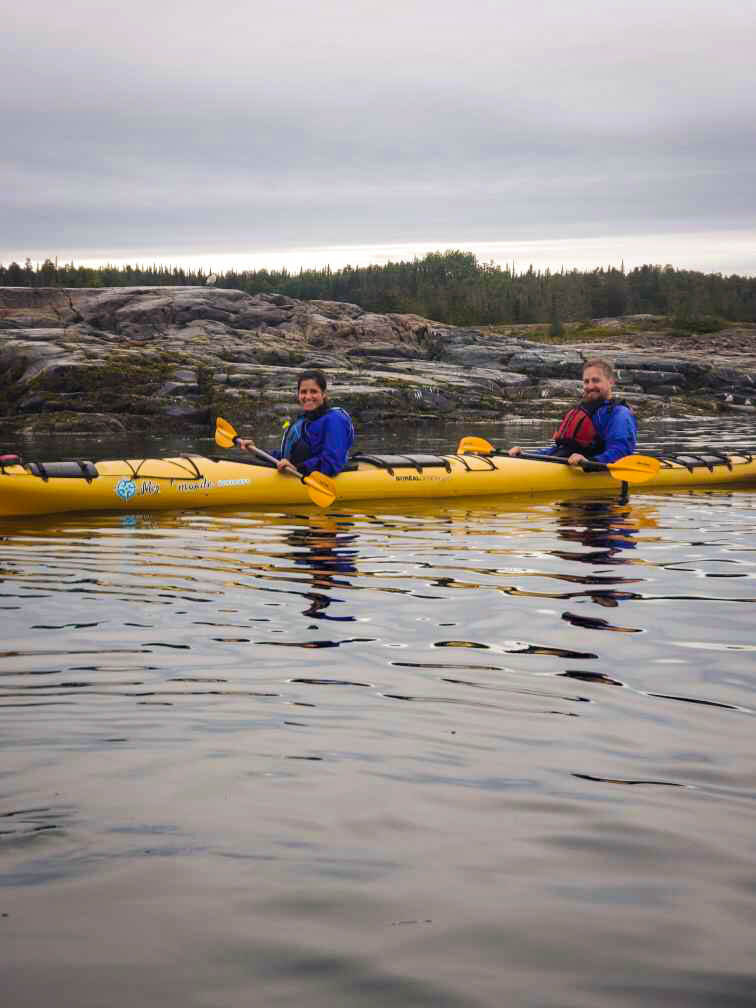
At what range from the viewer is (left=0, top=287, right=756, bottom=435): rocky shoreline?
71.3 ft

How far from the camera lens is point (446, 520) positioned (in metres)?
8.30

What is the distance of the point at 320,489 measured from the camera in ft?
27.5

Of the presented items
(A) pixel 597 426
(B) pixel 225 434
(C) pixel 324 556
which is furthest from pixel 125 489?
(A) pixel 597 426

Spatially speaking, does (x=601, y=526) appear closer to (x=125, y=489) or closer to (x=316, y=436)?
(x=316, y=436)

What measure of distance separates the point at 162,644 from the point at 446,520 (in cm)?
460

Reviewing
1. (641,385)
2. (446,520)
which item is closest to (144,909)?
(446,520)

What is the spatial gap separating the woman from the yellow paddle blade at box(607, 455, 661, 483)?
2.62 metres

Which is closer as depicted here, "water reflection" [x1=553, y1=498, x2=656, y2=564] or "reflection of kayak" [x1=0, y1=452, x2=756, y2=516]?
"water reflection" [x1=553, y1=498, x2=656, y2=564]

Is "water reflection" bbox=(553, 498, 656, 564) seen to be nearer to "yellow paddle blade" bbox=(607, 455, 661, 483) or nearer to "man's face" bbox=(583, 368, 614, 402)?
"yellow paddle blade" bbox=(607, 455, 661, 483)

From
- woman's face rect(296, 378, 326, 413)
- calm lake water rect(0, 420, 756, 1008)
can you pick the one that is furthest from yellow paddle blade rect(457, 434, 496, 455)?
calm lake water rect(0, 420, 756, 1008)

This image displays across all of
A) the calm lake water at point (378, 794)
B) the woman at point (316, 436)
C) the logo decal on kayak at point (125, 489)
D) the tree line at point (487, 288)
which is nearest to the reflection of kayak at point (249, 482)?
the logo decal on kayak at point (125, 489)

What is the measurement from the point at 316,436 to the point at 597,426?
2.97 m

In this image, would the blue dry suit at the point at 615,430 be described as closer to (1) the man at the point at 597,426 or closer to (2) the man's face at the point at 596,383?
(1) the man at the point at 597,426

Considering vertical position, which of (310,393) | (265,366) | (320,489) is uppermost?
(265,366)
